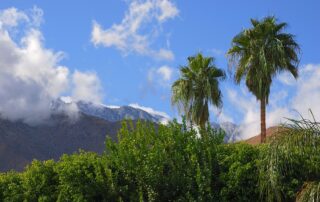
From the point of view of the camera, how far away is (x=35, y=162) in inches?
1164

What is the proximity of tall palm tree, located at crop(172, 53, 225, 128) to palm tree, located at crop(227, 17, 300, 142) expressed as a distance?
353 cm

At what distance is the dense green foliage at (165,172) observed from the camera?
2545 centimetres

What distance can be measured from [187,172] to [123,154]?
3042mm

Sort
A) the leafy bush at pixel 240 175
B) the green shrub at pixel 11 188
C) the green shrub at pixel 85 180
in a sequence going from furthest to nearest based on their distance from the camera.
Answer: the green shrub at pixel 11 188
the green shrub at pixel 85 180
the leafy bush at pixel 240 175

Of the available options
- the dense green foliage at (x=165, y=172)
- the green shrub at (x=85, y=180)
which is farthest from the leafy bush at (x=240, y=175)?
the green shrub at (x=85, y=180)

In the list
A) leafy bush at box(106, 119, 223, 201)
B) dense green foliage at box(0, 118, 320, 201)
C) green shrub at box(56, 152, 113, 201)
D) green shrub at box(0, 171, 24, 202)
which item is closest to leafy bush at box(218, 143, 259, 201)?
dense green foliage at box(0, 118, 320, 201)

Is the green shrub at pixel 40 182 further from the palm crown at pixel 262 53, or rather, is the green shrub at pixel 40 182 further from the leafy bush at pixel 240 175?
the palm crown at pixel 262 53

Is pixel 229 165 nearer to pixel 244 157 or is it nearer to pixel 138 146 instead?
pixel 244 157

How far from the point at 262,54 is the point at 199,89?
695cm

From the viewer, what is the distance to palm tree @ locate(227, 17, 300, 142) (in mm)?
39438

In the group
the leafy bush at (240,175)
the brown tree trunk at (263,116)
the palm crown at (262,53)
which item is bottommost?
the leafy bush at (240,175)

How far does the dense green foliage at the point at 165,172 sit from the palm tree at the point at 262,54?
1175 cm

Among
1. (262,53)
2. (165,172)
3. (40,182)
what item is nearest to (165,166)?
(165,172)

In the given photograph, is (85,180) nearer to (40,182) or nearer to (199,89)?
(40,182)
